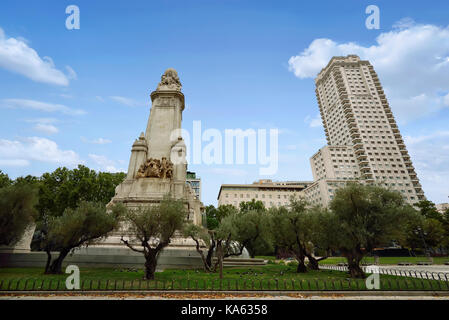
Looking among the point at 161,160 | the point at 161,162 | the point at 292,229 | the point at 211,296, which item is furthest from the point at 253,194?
the point at 211,296

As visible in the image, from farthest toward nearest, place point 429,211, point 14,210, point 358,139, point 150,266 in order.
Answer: point 358,139, point 429,211, point 14,210, point 150,266

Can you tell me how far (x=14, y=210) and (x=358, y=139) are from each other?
10447 cm

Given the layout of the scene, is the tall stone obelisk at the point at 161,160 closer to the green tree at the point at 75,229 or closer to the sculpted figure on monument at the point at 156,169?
the sculpted figure on monument at the point at 156,169

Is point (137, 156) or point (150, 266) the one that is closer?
point (150, 266)

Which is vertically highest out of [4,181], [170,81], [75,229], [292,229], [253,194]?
[253,194]

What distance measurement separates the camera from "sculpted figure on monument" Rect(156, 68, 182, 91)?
30.5 metres

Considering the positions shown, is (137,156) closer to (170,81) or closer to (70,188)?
(170,81)

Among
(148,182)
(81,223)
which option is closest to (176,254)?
(81,223)

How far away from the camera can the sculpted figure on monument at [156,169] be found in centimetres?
2406

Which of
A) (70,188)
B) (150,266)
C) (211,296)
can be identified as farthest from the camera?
(70,188)

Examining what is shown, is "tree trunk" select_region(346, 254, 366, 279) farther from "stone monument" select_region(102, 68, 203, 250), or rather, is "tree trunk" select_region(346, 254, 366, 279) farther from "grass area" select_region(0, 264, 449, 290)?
"stone monument" select_region(102, 68, 203, 250)

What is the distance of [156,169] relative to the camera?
24.3m

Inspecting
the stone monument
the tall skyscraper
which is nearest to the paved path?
the stone monument
